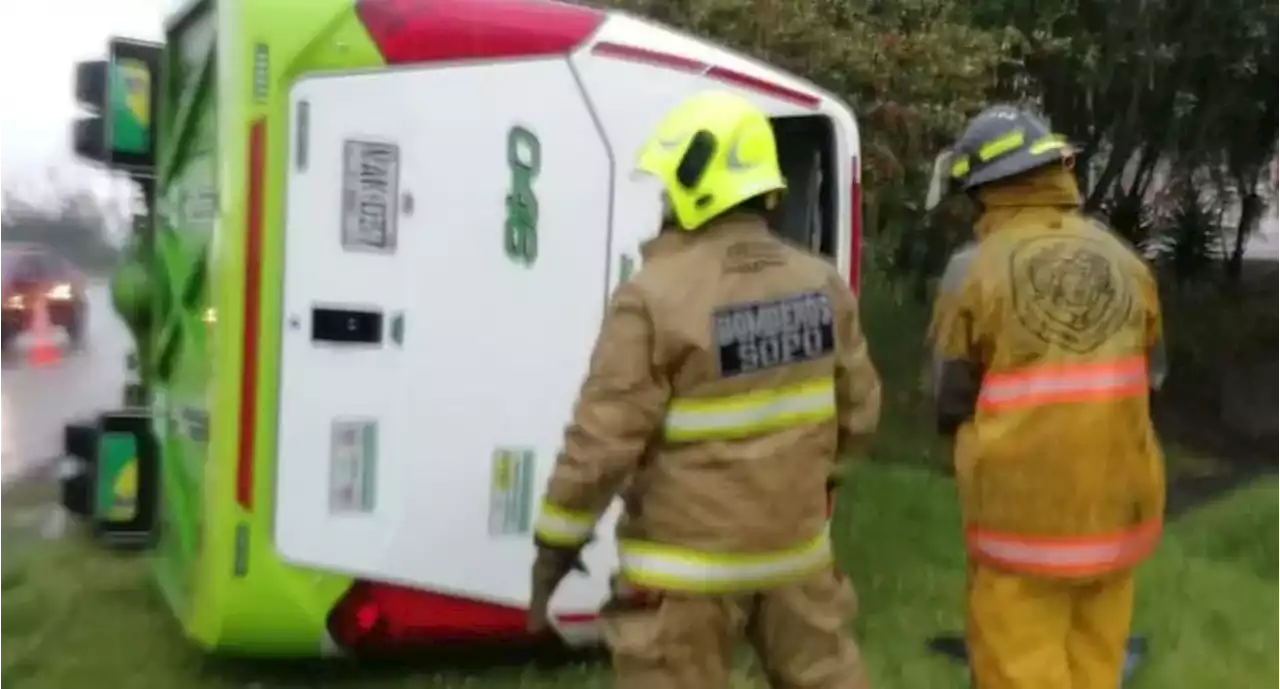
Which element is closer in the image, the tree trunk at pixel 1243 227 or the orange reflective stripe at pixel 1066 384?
the orange reflective stripe at pixel 1066 384

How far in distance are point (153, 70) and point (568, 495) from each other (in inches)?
125

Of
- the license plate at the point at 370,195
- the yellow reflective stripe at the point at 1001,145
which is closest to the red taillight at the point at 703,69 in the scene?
the license plate at the point at 370,195

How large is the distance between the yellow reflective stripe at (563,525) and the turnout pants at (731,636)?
8.7 inches

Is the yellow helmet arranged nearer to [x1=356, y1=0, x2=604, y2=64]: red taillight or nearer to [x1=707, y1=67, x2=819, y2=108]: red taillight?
[x1=356, y1=0, x2=604, y2=64]: red taillight

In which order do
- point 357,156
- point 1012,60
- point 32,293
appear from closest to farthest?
point 357,156 → point 1012,60 → point 32,293

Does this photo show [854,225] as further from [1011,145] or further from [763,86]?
[1011,145]

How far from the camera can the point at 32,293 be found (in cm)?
1998

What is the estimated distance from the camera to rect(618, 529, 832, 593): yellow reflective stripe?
341 cm

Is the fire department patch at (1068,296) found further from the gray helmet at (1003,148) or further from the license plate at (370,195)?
the license plate at (370,195)

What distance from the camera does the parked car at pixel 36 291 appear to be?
19.6m

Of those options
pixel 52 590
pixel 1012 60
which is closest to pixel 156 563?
pixel 52 590

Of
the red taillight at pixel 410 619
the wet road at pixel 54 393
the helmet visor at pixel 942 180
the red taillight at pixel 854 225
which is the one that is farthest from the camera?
the wet road at pixel 54 393

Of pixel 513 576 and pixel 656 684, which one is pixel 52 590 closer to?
pixel 513 576

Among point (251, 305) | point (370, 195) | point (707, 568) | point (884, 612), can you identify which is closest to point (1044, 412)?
point (707, 568)
